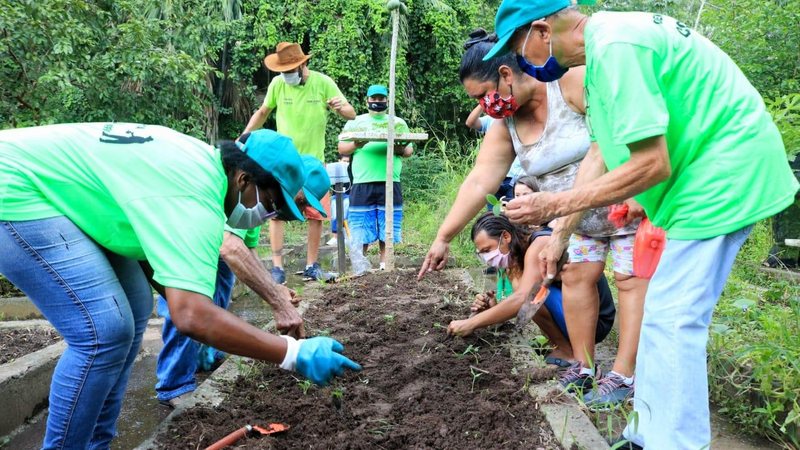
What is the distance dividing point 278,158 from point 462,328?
169 cm

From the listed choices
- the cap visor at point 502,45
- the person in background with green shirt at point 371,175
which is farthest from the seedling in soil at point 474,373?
Answer: the person in background with green shirt at point 371,175

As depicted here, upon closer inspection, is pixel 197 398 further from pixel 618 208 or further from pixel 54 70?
pixel 54 70

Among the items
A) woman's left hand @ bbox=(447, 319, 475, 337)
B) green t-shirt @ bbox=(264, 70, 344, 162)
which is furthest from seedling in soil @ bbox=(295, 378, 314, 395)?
green t-shirt @ bbox=(264, 70, 344, 162)

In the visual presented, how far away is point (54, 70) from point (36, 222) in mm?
4468

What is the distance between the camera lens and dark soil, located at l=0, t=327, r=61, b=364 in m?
3.89

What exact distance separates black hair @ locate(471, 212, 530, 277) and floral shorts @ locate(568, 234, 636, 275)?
0.41 meters

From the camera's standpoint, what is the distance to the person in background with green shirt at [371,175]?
21.7ft

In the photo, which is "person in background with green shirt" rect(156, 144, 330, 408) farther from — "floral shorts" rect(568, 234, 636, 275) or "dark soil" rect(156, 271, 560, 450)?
"floral shorts" rect(568, 234, 636, 275)

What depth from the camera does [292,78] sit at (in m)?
6.45

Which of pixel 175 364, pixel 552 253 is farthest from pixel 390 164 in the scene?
pixel 552 253

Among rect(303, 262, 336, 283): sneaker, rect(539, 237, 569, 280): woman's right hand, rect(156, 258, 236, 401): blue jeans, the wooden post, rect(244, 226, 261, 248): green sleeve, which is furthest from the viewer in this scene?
rect(303, 262, 336, 283): sneaker

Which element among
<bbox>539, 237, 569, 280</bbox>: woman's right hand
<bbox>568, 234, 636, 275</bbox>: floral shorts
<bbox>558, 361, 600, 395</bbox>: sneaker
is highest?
<bbox>539, 237, 569, 280</bbox>: woman's right hand

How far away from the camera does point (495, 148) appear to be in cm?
366

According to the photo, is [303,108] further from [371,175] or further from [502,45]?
[502,45]
